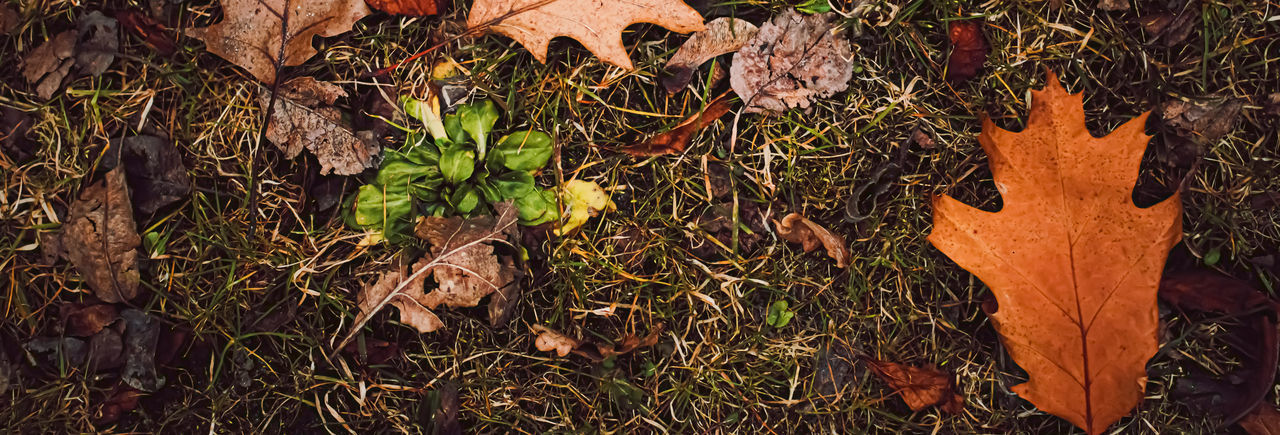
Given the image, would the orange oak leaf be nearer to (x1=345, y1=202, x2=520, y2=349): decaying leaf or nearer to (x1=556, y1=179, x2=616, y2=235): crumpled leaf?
(x1=556, y1=179, x2=616, y2=235): crumpled leaf

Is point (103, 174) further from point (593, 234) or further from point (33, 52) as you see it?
point (593, 234)

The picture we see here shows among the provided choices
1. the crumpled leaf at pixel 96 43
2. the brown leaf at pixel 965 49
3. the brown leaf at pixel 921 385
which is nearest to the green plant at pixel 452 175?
the crumpled leaf at pixel 96 43

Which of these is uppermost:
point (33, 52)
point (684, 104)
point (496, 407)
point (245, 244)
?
point (33, 52)

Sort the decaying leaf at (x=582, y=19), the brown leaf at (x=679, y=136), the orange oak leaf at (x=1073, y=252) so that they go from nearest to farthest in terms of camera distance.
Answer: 1. the orange oak leaf at (x=1073, y=252)
2. the decaying leaf at (x=582, y=19)
3. the brown leaf at (x=679, y=136)

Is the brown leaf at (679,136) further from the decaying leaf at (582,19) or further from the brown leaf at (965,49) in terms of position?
the brown leaf at (965,49)

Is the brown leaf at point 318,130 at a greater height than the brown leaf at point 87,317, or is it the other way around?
the brown leaf at point 318,130

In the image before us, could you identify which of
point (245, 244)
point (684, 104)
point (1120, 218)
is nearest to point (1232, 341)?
point (1120, 218)

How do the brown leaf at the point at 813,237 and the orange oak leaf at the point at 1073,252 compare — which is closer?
the orange oak leaf at the point at 1073,252
